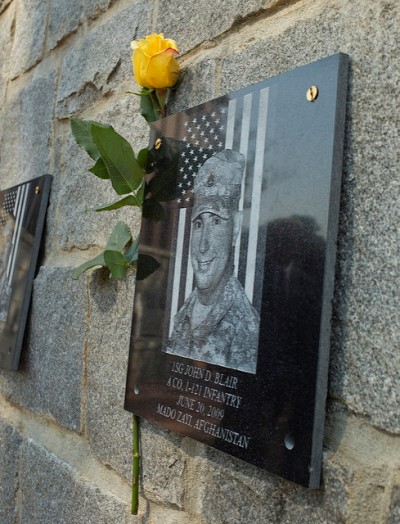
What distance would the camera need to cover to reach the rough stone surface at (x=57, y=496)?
1094 mm

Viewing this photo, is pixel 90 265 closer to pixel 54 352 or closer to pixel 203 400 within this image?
pixel 54 352

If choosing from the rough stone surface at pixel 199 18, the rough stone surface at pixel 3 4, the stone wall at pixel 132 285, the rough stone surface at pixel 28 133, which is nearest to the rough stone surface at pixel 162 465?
the stone wall at pixel 132 285

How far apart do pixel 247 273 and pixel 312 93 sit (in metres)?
0.23

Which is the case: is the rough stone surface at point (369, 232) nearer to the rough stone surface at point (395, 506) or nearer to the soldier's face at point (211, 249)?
the rough stone surface at point (395, 506)

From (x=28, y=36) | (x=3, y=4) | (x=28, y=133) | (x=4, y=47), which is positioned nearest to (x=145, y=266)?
(x=28, y=133)

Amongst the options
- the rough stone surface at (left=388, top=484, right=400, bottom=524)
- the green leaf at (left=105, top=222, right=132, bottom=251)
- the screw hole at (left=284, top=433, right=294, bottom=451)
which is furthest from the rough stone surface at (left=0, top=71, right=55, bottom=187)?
the rough stone surface at (left=388, top=484, right=400, bottom=524)

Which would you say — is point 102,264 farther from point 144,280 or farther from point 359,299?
point 359,299

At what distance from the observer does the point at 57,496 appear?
4.07 ft

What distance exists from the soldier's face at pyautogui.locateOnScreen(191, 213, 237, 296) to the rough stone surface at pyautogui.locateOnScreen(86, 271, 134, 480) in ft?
0.78

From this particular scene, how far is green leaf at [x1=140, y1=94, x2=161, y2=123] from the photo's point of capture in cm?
108

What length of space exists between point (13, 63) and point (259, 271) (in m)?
1.40

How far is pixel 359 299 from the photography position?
683 millimetres

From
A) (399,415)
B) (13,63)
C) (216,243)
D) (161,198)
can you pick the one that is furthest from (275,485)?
(13,63)

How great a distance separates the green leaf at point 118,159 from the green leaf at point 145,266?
0.12m
